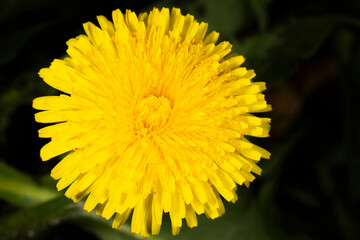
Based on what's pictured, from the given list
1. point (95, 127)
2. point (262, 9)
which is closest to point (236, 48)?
point (262, 9)

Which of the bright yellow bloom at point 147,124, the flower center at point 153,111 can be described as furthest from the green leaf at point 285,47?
the flower center at point 153,111

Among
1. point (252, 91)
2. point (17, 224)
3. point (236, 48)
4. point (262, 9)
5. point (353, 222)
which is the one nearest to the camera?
point (252, 91)

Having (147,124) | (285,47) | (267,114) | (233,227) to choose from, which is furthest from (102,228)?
(285,47)

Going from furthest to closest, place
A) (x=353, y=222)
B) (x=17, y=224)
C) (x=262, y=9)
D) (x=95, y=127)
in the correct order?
(x=353, y=222) < (x=262, y=9) < (x=17, y=224) < (x=95, y=127)

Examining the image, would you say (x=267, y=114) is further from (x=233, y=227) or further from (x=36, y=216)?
(x=36, y=216)

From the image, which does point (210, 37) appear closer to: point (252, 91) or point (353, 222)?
point (252, 91)

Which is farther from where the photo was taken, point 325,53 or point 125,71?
point 325,53
